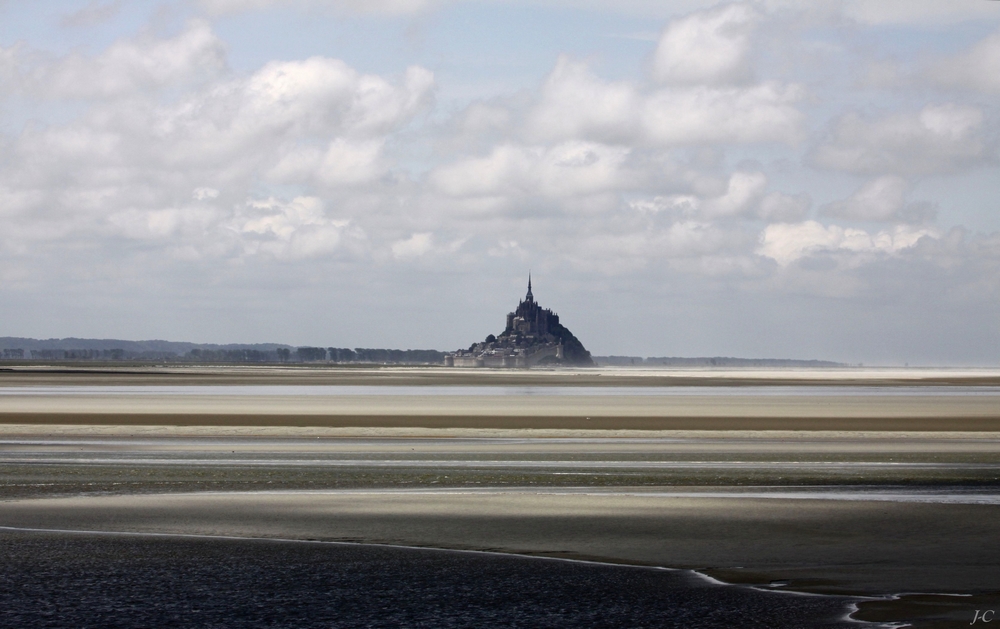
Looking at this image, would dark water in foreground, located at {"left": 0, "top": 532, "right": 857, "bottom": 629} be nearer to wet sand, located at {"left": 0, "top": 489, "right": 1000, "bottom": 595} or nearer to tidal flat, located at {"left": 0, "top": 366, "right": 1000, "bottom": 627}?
tidal flat, located at {"left": 0, "top": 366, "right": 1000, "bottom": 627}

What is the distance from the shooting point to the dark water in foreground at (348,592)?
39.2 ft

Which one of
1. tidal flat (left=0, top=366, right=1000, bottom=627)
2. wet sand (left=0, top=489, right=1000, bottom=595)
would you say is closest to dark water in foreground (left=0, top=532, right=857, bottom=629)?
tidal flat (left=0, top=366, right=1000, bottom=627)

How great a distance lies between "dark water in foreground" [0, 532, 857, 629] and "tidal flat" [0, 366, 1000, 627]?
0.91 m

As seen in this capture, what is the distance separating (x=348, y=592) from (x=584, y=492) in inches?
436

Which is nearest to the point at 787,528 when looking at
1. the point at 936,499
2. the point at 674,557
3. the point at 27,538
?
the point at 674,557

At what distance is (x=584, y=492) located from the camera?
2386 cm

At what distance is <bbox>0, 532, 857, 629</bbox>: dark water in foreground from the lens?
11945mm

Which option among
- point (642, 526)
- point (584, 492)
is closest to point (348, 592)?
point (642, 526)

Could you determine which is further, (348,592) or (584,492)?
(584,492)

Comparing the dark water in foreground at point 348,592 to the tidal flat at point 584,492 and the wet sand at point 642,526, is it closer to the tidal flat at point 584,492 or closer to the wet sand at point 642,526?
the tidal flat at point 584,492

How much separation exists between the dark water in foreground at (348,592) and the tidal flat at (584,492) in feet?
2.98

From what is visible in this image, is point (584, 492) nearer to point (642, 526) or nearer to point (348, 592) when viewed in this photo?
point (642, 526)

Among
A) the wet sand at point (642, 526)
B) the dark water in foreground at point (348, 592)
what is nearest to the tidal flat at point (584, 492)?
the wet sand at point (642, 526)

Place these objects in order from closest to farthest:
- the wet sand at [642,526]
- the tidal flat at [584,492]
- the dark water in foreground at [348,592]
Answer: the dark water in foreground at [348,592], the wet sand at [642,526], the tidal flat at [584,492]
